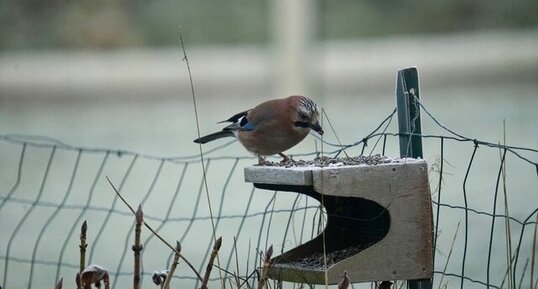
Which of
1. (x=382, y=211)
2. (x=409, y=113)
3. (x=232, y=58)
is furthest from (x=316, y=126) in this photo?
(x=232, y=58)

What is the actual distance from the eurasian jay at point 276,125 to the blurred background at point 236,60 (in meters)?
10.1

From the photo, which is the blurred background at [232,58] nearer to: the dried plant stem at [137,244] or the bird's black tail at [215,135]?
the bird's black tail at [215,135]

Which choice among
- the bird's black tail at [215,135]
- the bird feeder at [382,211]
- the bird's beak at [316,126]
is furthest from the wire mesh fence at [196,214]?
the bird feeder at [382,211]

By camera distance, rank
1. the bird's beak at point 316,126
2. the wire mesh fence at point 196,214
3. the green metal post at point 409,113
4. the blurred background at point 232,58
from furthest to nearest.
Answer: the blurred background at point 232,58, the wire mesh fence at point 196,214, the bird's beak at point 316,126, the green metal post at point 409,113

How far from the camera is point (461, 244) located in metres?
6.45

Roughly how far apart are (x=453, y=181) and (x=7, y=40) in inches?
459

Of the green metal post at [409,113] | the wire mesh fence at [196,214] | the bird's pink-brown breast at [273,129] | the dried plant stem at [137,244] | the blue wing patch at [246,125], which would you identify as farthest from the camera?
the wire mesh fence at [196,214]

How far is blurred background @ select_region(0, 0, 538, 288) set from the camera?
1491cm

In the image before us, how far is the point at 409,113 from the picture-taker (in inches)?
110

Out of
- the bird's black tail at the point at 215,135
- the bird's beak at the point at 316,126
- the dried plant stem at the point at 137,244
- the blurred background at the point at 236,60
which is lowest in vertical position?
the dried plant stem at the point at 137,244

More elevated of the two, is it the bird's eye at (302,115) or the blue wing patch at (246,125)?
the bird's eye at (302,115)

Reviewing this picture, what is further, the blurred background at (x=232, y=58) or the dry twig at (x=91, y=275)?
the blurred background at (x=232, y=58)

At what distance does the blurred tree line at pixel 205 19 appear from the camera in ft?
55.6

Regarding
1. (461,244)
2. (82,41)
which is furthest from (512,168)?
(82,41)
